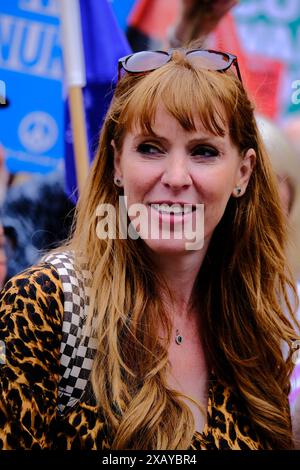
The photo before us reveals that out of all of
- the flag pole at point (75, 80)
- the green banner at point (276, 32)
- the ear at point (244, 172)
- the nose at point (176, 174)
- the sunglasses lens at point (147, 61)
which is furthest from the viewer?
the green banner at point (276, 32)

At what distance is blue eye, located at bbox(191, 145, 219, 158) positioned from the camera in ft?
6.59

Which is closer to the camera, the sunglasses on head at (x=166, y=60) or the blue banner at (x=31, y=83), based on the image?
the sunglasses on head at (x=166, y=60)

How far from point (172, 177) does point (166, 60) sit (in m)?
0.35

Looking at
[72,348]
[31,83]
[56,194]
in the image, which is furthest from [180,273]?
[31,83]

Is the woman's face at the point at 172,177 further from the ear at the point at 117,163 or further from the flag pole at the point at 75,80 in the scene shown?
the flag pole at the point at 75,80

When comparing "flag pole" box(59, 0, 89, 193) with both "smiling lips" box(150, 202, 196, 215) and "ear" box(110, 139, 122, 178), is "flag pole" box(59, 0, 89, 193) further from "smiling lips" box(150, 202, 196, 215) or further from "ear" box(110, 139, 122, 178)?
"smiling lips" box(150, 202, 196, 215)

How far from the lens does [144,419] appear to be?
1.85m

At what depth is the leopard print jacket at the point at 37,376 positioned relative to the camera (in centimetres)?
174

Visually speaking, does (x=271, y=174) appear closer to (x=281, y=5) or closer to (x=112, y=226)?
(x=112, y=226)

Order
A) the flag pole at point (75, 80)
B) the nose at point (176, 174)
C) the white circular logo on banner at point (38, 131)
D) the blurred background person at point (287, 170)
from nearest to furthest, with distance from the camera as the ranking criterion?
the nose at point (176, 174)
the flag pole at point (75, 80)
the blurred background person at point (287, 170)
the white circular logo on banner at point (38, 131)

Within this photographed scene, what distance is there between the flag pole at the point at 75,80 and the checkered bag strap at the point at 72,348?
1.37 metres

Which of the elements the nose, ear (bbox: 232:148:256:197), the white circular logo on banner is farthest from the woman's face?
the white circular logo on banner

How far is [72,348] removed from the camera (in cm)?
181

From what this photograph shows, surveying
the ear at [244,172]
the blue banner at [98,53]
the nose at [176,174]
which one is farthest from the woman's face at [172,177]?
the blue banner at [98,53]
